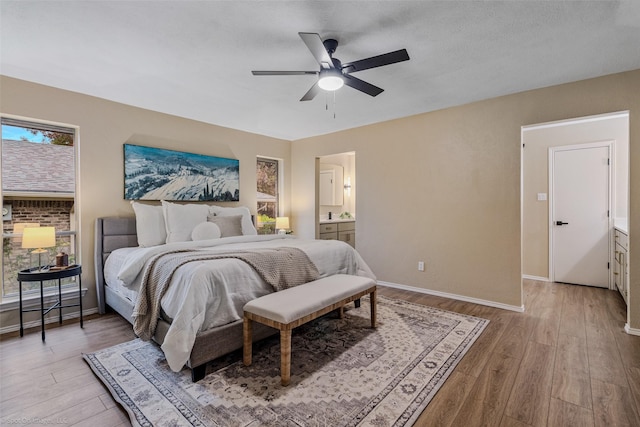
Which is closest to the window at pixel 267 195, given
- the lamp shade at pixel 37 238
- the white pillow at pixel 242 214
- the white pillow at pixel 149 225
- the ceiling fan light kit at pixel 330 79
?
the white pillow at pixel 242 214

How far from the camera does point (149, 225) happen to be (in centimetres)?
336

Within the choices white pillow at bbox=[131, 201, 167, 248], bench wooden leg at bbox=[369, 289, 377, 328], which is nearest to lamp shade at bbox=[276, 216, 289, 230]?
white pillow at bbox=[131, 201, 167, 248]

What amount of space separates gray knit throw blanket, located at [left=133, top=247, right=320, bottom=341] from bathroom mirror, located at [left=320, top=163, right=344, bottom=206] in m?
3.50

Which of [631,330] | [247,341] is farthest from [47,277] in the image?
[631,330]

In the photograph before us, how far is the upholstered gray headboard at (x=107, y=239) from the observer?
3.21 m

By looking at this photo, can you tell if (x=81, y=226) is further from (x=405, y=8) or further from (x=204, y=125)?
(x=405, y=8)

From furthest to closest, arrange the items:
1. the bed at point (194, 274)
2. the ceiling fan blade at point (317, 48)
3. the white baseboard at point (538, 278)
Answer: the white baseboard at point (538, 278), the bed at point (194, 274), the ceiling fan blade at point (317, 48)

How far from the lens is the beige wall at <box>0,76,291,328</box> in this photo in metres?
2.91

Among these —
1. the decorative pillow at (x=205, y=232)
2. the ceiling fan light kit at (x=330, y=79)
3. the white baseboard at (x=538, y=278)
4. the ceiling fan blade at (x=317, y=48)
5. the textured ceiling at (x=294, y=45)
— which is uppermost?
the textured ceiling at (x=294, y=45)

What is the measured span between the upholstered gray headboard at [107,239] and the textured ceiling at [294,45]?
54.1 inches

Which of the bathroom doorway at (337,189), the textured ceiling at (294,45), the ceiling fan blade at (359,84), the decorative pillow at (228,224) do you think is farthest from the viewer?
the bathroom doorway at (337,189)

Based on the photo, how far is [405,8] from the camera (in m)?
1.87

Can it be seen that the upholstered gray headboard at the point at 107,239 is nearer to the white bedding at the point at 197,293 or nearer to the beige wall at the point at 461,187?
the white bedding at the point at 197,293

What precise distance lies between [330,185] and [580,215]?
4.08 m
